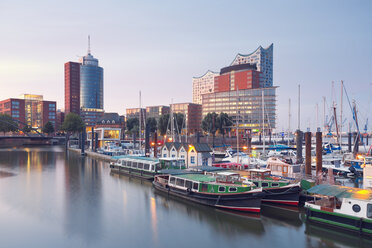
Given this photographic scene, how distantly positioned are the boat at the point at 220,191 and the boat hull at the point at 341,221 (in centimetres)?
529

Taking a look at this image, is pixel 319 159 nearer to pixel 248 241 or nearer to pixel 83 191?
pixel 248 241

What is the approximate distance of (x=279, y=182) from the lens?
35.0 meters

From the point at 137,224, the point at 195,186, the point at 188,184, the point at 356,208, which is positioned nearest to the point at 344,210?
the point at 356,208

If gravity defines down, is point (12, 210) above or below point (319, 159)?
below

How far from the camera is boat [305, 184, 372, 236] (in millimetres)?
24984

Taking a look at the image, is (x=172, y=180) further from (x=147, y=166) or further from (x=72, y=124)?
(x=72, y=124)

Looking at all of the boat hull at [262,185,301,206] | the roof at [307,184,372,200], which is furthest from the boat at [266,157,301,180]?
the roof at [307,184,372,200]

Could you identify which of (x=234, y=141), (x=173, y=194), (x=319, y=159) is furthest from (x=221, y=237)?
(x=234, y=141)

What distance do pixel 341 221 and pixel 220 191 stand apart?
12573 mm

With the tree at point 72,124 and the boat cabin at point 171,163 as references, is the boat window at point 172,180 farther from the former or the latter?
the tree at point 72,124

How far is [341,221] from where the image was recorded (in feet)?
86.0

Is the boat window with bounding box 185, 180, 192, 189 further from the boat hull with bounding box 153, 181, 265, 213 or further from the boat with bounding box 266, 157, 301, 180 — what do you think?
the boat with bounding box 266, 157, 301, 180

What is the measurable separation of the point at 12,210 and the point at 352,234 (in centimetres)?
3735

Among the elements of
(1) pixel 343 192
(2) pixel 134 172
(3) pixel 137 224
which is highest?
(1) pixel 343 192
